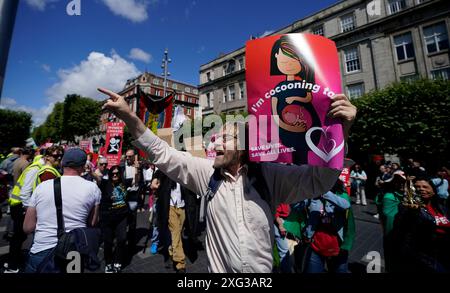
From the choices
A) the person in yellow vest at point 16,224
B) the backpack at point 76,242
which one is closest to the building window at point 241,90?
the person in yellow vest at point 16,224

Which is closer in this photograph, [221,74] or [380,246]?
[380,246]

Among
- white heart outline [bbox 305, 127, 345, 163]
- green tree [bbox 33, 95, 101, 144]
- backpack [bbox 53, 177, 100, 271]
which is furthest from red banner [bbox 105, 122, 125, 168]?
green tree [bbox 33, 95, 101, 144]

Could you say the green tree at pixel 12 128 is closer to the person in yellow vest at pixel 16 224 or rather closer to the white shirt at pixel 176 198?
the person in yellow vest at pixel 16 224

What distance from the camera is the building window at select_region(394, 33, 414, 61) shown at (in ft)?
62.0

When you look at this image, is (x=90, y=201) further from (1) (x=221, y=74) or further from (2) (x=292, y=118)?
(1) (x=221, y=74)

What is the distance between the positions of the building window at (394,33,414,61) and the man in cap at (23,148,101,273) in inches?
988

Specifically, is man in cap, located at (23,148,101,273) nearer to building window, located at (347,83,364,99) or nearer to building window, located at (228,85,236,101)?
building window, located at (347,83,364,99)

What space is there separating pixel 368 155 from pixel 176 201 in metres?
17.4

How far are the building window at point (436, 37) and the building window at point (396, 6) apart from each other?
320 cm

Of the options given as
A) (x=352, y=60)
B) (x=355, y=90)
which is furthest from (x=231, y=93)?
(x=355, y=90)

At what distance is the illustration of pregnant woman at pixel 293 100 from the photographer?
1.47 m
